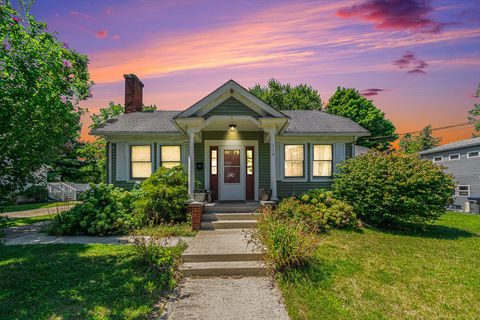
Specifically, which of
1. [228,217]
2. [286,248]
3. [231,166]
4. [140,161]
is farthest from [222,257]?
[140,161]

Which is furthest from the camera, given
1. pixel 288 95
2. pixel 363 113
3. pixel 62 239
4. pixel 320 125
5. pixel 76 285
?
pixel 288 95

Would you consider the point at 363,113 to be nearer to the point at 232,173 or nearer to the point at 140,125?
the point at 232,173

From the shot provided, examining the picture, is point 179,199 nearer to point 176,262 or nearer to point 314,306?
point 176,262

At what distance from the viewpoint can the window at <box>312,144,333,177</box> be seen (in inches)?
432

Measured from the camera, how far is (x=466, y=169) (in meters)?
18.4

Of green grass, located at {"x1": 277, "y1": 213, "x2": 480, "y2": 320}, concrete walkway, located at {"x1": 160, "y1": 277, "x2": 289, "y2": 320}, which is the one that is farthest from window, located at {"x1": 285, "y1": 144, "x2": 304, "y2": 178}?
concrete walkway, located at {"x1": 160, "y1": 277, "x2": 289, "y2": 320}

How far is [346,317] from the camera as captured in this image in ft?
10.9

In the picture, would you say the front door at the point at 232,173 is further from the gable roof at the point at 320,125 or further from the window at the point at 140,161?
the window at the point at 140,161

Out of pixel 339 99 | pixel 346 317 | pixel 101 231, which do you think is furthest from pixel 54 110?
pixel 339 99

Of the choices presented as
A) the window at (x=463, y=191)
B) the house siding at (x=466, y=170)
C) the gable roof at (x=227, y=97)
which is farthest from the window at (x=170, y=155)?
the window at (x=463, y=191)

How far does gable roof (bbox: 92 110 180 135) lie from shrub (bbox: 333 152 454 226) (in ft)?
25.3

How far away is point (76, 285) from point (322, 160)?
389 inches

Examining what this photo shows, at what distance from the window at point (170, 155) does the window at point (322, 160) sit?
6364 mm

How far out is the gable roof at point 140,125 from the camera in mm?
10172
